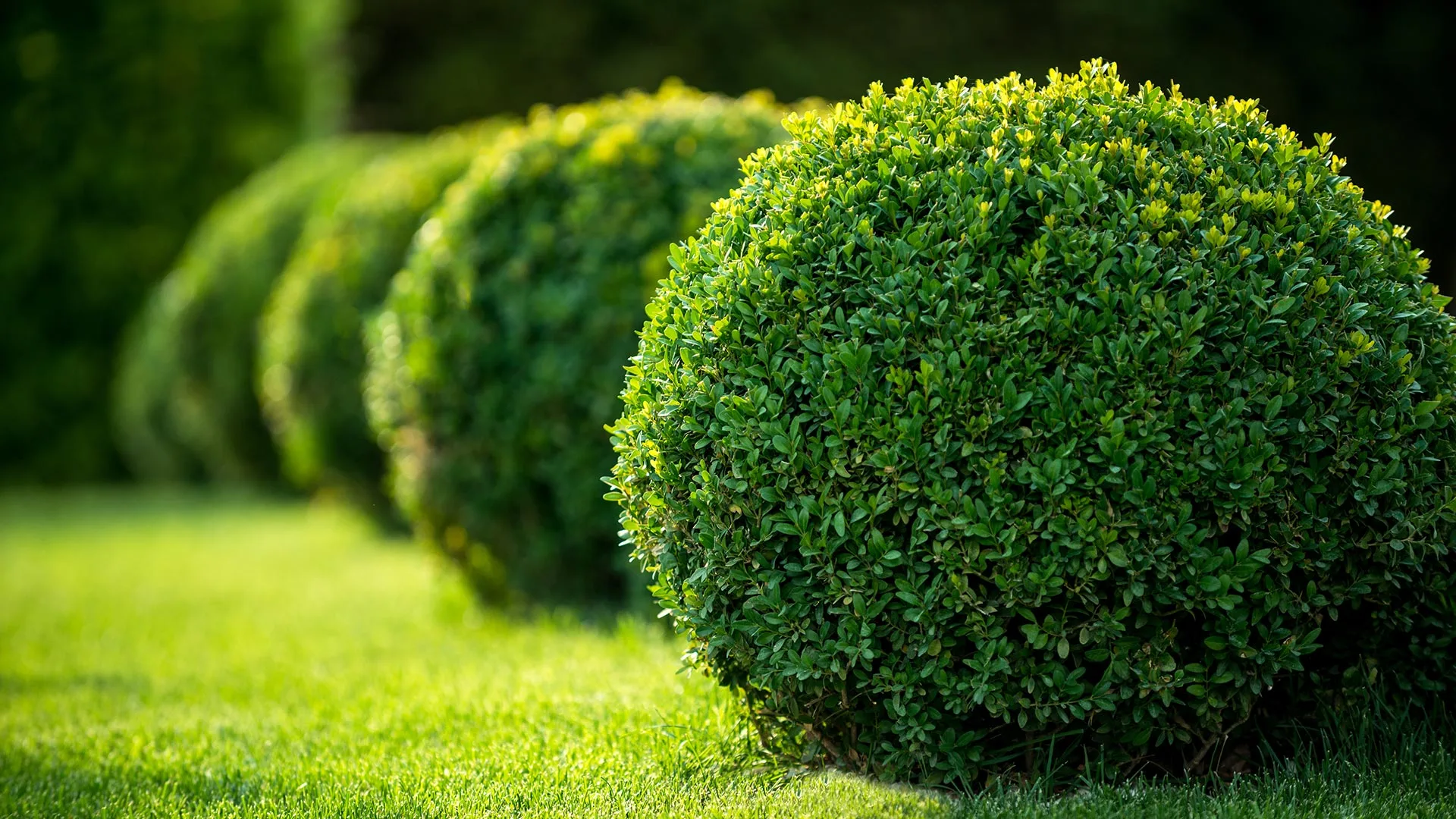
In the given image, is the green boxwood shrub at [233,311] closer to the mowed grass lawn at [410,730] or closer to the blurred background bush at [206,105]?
the blurred background bush at [206,105]

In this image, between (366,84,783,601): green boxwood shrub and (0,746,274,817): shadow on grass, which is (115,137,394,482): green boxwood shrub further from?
(0,746,274,817): shadow on grass

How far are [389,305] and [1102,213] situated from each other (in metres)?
4.20

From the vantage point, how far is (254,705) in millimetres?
5156

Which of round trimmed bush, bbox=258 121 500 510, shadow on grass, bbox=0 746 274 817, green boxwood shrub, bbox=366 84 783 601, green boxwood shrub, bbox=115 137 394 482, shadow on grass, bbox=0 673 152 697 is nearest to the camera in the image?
shadow on grass, bbox=0 746 274 817

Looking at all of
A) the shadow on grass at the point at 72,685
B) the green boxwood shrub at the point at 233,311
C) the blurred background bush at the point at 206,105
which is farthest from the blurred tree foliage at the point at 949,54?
the shadow on grass at the point at 72,685

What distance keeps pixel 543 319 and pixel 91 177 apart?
40.1 feet

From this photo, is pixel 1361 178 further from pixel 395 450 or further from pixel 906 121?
pixel 906 121

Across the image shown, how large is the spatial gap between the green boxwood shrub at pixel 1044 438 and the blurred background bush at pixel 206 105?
39.7 feet

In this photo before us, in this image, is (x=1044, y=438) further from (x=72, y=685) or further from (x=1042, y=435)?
(x=72, y=685)

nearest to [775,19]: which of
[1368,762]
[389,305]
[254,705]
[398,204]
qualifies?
[398,204]

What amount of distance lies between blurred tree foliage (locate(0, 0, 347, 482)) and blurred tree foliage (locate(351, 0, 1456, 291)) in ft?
20.5

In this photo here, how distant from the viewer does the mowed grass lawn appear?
335 centimetres

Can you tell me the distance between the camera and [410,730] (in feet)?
14.2

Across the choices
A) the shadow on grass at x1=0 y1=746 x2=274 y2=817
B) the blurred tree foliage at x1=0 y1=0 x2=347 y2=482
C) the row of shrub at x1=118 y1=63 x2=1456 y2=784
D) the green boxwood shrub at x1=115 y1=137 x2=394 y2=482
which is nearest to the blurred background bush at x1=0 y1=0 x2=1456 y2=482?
the blurred tree foliage at x1=0 y1=0 x2=347 y2=482
